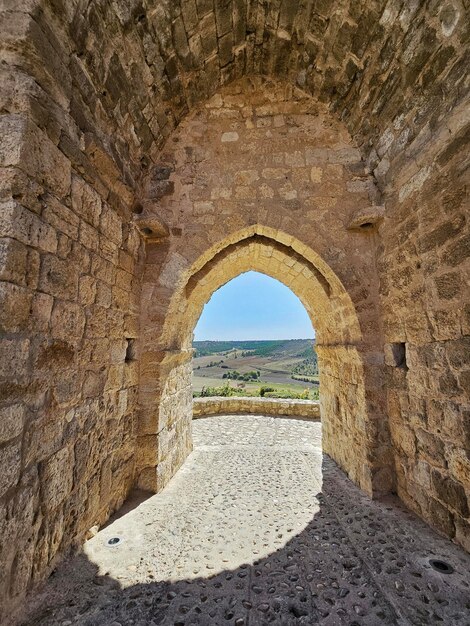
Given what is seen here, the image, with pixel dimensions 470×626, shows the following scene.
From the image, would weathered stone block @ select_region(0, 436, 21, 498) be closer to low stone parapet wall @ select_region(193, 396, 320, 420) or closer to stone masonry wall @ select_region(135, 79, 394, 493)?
stone masonry wall @ select_region(135, 79, 394, 493)

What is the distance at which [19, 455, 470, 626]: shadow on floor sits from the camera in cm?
153

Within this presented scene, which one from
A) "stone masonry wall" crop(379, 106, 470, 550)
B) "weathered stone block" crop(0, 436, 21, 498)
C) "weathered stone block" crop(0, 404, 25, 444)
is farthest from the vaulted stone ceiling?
"weathered stone block" crop(0, 436, 21, 498)

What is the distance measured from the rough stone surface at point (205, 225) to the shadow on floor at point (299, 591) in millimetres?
195

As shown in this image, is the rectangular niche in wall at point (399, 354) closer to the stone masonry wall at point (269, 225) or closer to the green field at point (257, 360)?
the stone masonry wall at point (269, 225)

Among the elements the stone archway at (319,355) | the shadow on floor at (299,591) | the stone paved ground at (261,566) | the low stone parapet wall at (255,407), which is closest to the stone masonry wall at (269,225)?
the stone archway at (319,355)

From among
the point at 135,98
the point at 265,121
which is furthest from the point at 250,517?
the point at 265,121

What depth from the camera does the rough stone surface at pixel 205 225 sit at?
1.62 m

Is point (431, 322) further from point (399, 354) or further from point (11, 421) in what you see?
point (11, 421)

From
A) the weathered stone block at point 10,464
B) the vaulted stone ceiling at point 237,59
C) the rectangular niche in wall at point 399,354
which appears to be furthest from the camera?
the rectangular niche in wall at point 399,354

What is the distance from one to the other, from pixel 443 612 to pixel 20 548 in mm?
2284

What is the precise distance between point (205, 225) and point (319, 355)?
8.46ft

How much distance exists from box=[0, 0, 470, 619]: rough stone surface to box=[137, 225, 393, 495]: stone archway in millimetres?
30

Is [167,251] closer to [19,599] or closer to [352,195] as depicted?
[352,195]

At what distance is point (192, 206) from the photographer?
10.5 ft
